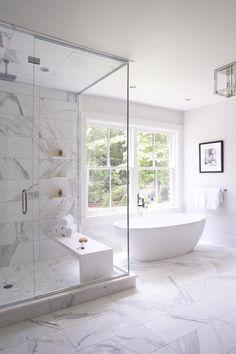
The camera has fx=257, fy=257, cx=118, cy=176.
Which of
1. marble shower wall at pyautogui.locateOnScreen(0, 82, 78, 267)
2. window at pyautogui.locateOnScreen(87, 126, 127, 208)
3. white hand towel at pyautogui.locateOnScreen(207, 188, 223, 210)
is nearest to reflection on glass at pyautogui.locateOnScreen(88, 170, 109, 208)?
window at pyautogui.locateOnScreen(87, 126, 127, 208)

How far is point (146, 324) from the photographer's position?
86.7 inches

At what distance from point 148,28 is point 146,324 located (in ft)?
8.48

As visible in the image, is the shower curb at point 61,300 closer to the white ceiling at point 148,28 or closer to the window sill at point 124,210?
the window sill at point 124,210

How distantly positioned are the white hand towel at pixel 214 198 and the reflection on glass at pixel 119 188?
177 centimetres

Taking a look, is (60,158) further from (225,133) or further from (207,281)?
(225,133)

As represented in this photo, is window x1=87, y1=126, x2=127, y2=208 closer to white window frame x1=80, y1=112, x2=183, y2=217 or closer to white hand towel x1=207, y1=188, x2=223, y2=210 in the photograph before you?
white window frame x1=80, y1=112, x2=183, y2=217

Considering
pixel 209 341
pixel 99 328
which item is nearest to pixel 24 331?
pixel 99 328

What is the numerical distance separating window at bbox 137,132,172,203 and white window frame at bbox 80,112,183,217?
70 mm

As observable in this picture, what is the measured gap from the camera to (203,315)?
2.34m

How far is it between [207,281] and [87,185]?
2.12 m

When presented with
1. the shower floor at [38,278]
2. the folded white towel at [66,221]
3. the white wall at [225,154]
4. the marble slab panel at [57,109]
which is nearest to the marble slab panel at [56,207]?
the folded white towel at [66,221]

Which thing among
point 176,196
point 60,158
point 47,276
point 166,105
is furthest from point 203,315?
point 166,105

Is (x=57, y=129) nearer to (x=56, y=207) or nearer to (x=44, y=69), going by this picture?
(x=44, y=69)

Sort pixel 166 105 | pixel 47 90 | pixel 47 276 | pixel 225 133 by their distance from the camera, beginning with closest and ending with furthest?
pixel 47 276 → pixel 47 90 → pixel 225 133 → pixel 166 105
